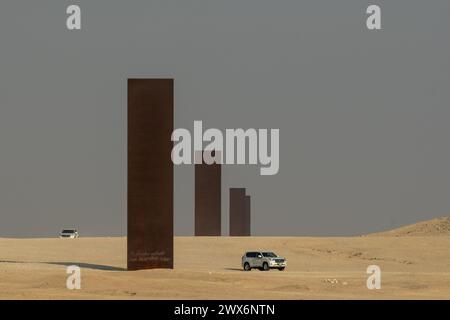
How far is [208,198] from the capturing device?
93312 millimetres

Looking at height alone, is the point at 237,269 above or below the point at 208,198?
below

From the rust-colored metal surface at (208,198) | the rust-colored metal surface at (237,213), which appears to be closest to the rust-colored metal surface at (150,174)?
the rust-colored metal surface at (208,198)

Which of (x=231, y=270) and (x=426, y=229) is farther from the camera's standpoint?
(x=426, y=229)

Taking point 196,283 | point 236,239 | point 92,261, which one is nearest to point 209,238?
point 236,239

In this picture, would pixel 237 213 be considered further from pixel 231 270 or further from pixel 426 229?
pixel 231 270

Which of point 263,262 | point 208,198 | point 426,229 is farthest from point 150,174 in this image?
point 426,229

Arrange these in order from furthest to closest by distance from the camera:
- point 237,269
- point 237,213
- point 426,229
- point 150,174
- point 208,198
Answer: point 237,213
point 426,229
point 208,198
point 237,269
point 150,174

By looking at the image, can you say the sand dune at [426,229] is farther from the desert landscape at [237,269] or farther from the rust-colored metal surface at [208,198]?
the rust-colored metal surface at [208,198]

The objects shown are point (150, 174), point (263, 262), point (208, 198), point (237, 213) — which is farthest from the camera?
point (237, 213)

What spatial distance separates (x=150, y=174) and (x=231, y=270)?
897 centimetres

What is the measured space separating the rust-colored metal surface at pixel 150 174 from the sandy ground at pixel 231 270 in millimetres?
1474
